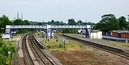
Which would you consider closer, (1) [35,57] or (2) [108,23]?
(1) [35,57]

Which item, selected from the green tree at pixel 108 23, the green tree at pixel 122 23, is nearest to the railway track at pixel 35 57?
the green tree at pixel 108 23

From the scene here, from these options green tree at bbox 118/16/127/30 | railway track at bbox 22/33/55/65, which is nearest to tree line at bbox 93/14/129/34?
green tree at bbox 118/16/127/30

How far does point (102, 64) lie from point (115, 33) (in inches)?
1958

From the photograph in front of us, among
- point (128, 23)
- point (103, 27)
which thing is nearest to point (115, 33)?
point (103, 27)

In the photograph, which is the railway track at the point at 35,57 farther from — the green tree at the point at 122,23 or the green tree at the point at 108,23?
the green tree at the point at 122,23

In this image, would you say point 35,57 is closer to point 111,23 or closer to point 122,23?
point 111,23

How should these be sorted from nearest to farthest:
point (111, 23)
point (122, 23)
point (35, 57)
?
point (35, 57) → point (111, 23) → point (122, 23)

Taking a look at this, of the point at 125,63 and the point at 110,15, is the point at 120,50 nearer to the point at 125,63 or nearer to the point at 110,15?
the point at 125,63

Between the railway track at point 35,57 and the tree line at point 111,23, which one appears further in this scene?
the tree line at point 111,23

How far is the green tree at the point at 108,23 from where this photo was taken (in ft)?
329

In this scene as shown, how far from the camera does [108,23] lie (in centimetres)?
10300

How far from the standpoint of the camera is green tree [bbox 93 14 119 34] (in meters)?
100

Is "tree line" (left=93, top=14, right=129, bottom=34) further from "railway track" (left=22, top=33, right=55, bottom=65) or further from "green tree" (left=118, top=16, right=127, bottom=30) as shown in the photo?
"railway track" (left=22, top=33, right=55, bottom=65)

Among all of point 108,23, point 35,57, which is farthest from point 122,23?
point 35,57
